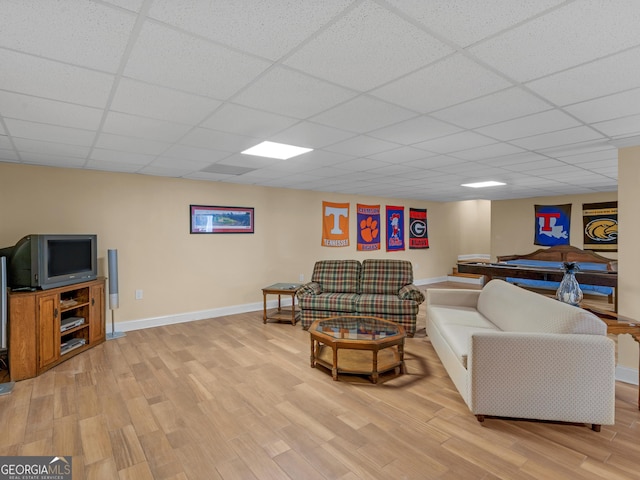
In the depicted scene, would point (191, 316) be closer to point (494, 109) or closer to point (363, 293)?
point (363, 293)

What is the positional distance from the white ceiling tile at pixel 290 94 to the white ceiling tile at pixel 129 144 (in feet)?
4.54

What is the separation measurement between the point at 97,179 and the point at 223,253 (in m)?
1.98

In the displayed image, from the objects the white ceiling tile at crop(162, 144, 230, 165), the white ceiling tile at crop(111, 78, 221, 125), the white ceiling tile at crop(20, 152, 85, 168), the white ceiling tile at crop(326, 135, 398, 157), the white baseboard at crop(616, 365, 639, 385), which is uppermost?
the white ceiling tile at crop(326, 135, 398, 157)

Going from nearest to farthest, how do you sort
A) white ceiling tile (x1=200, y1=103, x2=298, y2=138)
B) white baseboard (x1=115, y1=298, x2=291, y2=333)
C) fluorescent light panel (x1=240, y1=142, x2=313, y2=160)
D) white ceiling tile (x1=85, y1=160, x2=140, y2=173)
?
1. white ceiling tile (x1=200, y1=103, x2=298, y2=138)
2. fluorescent light panel (x1=240, y1=142, x2=313, y2=160)
3. white ceiling tile (x1=85, y1=160, x2=140, y2=173)
4. white baseboard (x1=115, y1=298, x2=291, y2=333)

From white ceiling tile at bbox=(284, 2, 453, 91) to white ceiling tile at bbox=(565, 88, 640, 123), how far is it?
1346 millimetres

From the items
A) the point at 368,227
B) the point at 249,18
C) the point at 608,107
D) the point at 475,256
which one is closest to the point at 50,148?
the point at 249,18

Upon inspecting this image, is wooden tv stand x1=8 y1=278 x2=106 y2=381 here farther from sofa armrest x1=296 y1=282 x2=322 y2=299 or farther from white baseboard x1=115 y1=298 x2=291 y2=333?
sofa armrest x1=296 y1=282 x2=322 y2=299

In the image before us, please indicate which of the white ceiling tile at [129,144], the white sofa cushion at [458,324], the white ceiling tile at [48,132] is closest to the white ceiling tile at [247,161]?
the white ceiling tile at [129,144]

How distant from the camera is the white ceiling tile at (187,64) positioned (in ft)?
4.88

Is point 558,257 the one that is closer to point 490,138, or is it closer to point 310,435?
point 490,138

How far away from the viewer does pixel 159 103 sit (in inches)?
85.9

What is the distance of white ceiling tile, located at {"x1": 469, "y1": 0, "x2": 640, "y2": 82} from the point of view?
1.30 meters

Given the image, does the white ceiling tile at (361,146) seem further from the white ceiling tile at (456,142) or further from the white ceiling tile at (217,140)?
the white ceiling tile at (217,140)
